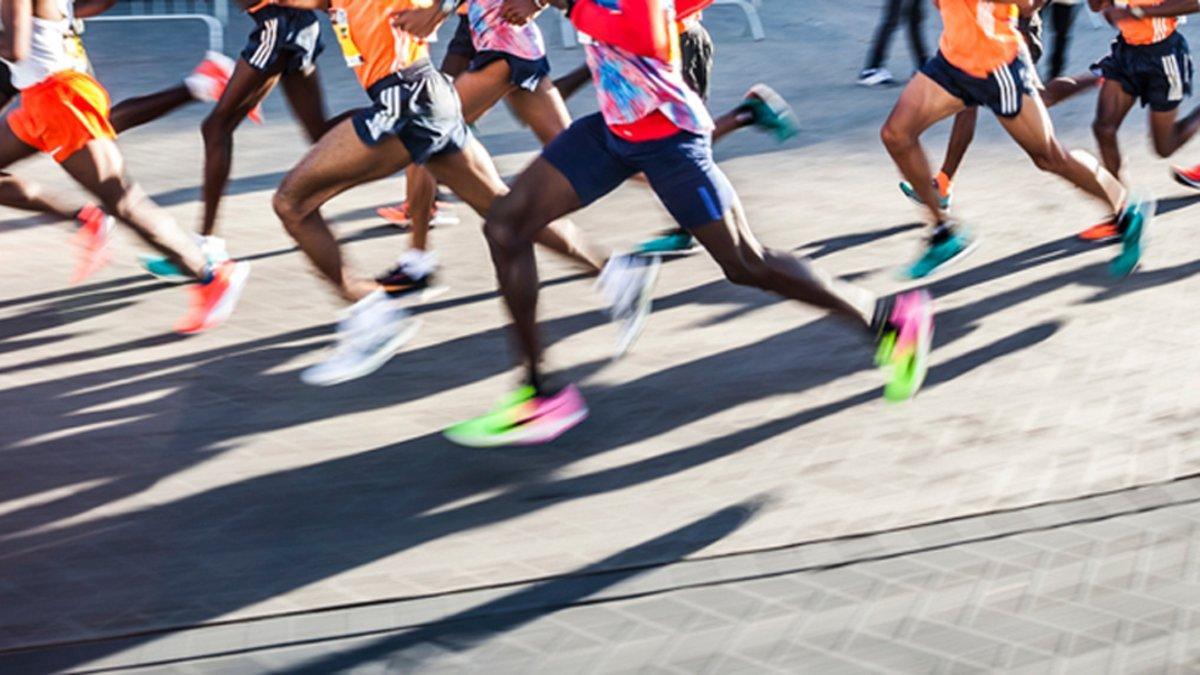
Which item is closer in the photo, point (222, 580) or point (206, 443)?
point (222, 580)

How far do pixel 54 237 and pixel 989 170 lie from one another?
5165 mm

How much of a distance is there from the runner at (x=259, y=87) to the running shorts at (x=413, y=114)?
46.2 inches

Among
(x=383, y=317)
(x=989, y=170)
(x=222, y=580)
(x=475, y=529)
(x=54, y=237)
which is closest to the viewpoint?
(x=222, y=580)

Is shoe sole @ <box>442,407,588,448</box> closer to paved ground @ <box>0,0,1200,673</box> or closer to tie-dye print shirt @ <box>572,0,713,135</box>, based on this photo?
paved ground @ <box>0,0,1200,673</box>

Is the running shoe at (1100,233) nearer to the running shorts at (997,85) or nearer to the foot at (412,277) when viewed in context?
the running shorts at (997,85)

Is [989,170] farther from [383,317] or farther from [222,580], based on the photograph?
[222,580]

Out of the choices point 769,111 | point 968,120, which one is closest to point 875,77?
point 968,120

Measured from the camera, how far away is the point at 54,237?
25.3 ft

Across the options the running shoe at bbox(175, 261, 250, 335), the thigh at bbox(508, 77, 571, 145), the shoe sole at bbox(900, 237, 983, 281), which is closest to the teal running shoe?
the shoe sole at bbox(900, 237, 983, 281)

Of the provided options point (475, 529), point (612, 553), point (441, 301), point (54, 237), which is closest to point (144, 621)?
point (475, 529)

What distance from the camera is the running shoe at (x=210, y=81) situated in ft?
23.7

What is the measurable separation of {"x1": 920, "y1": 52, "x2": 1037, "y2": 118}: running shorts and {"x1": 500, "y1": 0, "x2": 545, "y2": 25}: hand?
2.50 metres

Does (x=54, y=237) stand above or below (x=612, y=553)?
below

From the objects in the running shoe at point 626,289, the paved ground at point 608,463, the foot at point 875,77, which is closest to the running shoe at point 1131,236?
the paved ground at point 608,463
